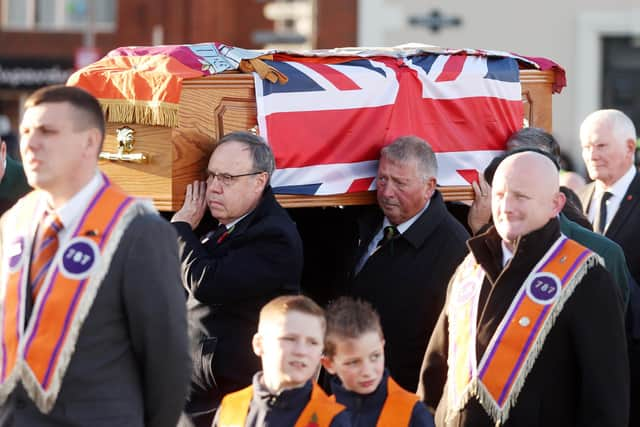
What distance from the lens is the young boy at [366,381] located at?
4586 mm

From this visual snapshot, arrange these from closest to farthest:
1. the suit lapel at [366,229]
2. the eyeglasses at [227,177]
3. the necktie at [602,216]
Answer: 1. the eyeglasses at [227,177]
2. the suit lapel at [366,229]
3. the necktie at [602,216]

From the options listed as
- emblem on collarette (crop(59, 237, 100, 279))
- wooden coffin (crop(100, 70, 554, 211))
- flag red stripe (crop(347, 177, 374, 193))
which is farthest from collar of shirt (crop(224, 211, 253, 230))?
emblem on collarette (crop(59, 237, 100, 279))

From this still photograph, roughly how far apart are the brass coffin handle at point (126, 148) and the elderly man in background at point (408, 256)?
3.40 feet

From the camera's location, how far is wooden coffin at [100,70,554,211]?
549 cm

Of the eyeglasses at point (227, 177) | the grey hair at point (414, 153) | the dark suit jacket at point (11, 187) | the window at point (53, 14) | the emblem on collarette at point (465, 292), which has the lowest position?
the emblem on collarette at point (465, 292)

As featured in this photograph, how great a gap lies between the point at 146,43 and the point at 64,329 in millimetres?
24030

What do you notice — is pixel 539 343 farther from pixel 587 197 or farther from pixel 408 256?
pixel 587 197

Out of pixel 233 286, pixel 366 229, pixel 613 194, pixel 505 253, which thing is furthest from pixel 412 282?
pixel 613 194

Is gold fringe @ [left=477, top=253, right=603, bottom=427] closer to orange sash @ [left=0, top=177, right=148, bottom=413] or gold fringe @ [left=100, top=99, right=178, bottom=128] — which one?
orange sash @ [left=0, top=177, right=148, bottom=413]

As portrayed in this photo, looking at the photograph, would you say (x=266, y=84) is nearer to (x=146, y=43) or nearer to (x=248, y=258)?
(x=248, y=258)

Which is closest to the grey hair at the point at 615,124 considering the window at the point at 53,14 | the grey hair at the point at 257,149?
the grey hair at the point at 257,149

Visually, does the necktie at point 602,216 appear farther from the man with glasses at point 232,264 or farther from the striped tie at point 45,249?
the striped tie at point 45,249

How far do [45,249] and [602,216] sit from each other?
156 inches

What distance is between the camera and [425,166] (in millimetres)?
5922
